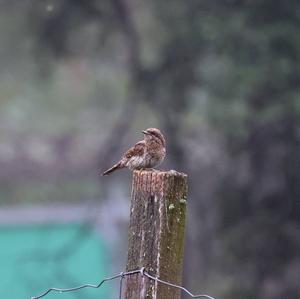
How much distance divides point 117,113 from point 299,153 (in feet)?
17.1

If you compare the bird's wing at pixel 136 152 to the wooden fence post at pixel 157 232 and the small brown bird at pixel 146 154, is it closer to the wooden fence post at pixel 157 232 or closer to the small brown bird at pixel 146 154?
the small brown bird at pixel 146 154

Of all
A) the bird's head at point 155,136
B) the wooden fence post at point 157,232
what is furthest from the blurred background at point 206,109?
the wooden fence post at point 157,232

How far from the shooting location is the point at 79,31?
14.5m

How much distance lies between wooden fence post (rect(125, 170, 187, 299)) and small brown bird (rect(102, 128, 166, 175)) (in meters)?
1.03

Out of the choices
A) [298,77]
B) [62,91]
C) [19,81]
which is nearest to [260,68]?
[298,77]

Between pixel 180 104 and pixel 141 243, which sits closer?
pixel 141 243

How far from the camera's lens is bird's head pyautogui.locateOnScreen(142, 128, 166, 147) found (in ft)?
17.8

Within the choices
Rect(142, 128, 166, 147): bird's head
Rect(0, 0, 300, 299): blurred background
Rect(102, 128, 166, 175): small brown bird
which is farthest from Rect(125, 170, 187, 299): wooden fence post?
Rect(0, 0, 300, 299): blurred background

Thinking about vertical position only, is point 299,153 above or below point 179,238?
above

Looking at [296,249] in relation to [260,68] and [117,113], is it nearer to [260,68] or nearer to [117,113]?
[260,68]

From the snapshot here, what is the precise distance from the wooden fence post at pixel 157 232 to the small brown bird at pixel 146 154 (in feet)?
3.39

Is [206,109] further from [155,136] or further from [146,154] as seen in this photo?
[146,154]

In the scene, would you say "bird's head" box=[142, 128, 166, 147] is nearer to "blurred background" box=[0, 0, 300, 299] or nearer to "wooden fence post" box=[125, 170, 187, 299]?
"wooden fence post" box=[125, 170, 187, 299]

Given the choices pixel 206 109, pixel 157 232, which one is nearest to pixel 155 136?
pixel 157 232
